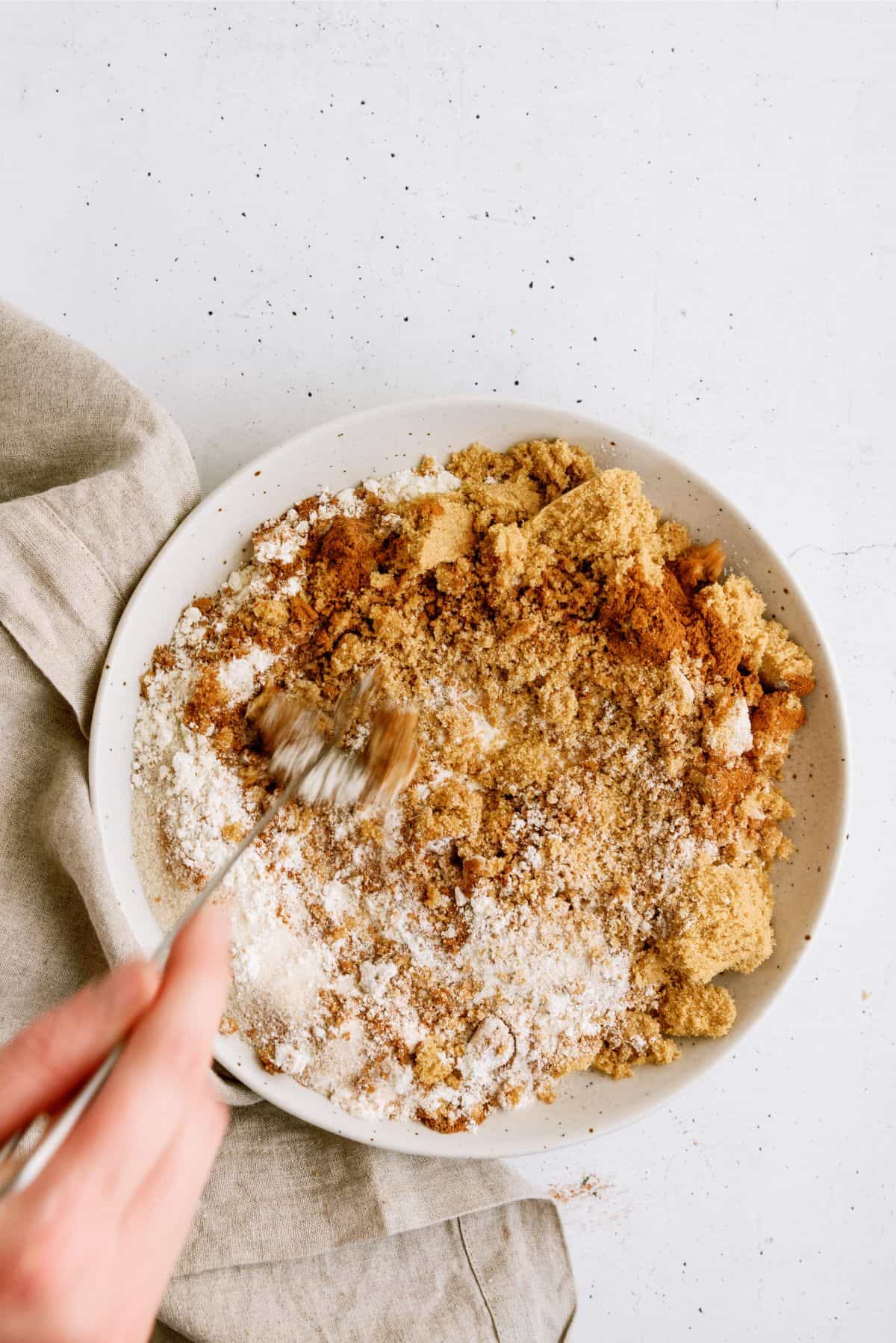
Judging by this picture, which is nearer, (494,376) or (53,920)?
(53,920)

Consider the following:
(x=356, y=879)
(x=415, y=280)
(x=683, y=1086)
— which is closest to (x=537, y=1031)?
(x=683, y=1086)

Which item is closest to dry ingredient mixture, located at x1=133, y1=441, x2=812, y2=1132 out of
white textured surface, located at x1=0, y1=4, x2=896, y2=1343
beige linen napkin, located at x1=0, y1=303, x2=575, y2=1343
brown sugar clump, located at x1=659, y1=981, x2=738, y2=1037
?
brown sugar clump, located at x1=659, y1=981, x2=738, y2=1037

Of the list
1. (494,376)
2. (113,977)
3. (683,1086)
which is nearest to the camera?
(113,977)

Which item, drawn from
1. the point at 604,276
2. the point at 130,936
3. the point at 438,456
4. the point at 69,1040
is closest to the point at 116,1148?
the point at 69,1040

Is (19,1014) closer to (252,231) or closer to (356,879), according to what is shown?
(356,879)

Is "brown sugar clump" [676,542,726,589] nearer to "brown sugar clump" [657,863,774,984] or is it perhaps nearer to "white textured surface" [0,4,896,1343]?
"white textured surface" [0,4,896,1343]

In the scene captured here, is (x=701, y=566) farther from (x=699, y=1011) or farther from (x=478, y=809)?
(x=699, y=1011)

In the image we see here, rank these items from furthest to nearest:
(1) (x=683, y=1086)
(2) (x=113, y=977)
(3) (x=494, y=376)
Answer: (3) (x=494, y=376) < (1) (x=683, y=1086) < (2) (x=113, y=977)
